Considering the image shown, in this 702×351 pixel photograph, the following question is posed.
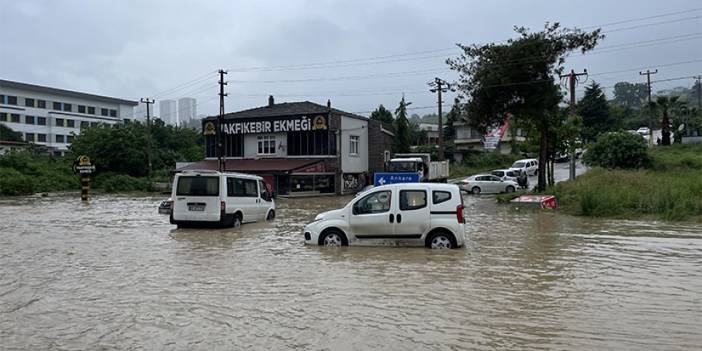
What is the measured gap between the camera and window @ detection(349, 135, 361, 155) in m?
48.2

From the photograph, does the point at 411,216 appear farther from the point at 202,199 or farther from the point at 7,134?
the point at 7,134

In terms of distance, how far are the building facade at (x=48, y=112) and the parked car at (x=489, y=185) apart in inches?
2241

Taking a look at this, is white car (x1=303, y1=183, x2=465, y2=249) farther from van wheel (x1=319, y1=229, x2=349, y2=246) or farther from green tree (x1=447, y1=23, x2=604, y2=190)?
green tree (x1=447, y1=23, x2=604, y2=190)

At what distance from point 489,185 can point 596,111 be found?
139 ft

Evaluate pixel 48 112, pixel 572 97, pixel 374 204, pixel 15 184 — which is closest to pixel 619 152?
pixel 572 97

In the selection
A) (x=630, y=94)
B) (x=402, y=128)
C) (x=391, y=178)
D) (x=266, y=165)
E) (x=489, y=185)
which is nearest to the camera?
(x=391, y=178)

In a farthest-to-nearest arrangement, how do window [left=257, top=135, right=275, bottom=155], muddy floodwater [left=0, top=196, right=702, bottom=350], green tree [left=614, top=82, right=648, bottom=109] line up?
1. green tree [left=614, top=82, right=648, bottom=109]
2. window [left=257, top=135, right=275, bottom=155]
3. muddy floodwater [left=0, top=196, right=702, bottom=350]

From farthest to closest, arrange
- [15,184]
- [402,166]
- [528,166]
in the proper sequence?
1. [528,166]
2. [15,184]
3. [402,166]

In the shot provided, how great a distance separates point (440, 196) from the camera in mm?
12977

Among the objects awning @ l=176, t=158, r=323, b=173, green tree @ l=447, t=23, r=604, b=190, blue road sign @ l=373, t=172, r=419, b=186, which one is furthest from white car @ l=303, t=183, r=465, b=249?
awning @ l=176, t=158, r=323, b=173

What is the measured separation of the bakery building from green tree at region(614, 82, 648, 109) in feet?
362

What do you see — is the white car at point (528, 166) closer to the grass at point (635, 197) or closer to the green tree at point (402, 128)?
the green tree at point (402, 128)

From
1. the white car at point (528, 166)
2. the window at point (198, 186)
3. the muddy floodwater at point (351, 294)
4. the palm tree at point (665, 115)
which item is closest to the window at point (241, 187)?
the window at point (198, 186)

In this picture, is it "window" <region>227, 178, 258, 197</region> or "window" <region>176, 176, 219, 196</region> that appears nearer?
"window" <region>176, 176, 219, 196</region>
